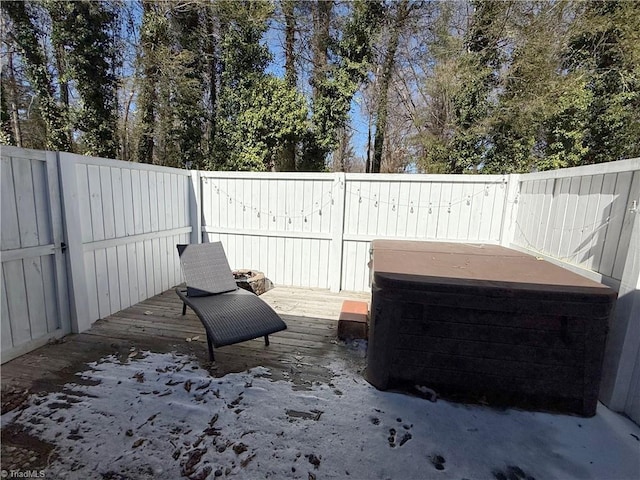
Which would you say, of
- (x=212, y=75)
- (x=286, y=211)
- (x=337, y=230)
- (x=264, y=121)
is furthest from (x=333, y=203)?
(x=212, y=75)

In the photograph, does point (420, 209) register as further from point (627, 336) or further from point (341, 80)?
point (341, 80)

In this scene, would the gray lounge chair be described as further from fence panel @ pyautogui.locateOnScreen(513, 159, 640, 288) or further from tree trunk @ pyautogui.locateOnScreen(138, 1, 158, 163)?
tree trunk @ pyautogui.locateOnScreen(138, 1, 158, 163)

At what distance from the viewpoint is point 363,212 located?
4.52 metres

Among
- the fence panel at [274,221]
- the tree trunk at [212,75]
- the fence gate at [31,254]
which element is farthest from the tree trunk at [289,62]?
the fence gate at [31,254]

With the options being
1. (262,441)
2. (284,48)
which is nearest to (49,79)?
(284,48)

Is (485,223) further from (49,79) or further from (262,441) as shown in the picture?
(49,79)

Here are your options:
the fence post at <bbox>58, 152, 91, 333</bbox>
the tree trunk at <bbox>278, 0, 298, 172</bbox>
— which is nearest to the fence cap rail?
the fence post at <bbox>58, 152, 91, 333</bbox>

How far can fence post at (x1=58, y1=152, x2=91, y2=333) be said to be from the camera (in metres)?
2.94

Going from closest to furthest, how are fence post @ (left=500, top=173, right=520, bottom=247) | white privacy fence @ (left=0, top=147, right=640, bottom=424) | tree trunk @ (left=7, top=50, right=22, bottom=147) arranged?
white privacy fence @ (left=0, top=147, right=640, bottom=424) → fence post @ (left=500, top=173, right=520, bottom=247) → tree trunk @ (left=7, top=50, right=22, bottom=147)

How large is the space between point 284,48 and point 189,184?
6.16 meters

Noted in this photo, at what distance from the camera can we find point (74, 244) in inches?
120

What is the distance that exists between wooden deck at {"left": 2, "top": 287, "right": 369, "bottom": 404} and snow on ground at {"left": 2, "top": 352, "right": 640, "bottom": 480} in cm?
23

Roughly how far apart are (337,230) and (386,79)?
6.91 meters

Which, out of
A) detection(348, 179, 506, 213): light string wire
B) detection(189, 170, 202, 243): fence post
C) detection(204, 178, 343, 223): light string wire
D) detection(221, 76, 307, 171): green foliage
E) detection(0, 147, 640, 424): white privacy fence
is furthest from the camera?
detection(221, 76, 307, 171): green foliage
